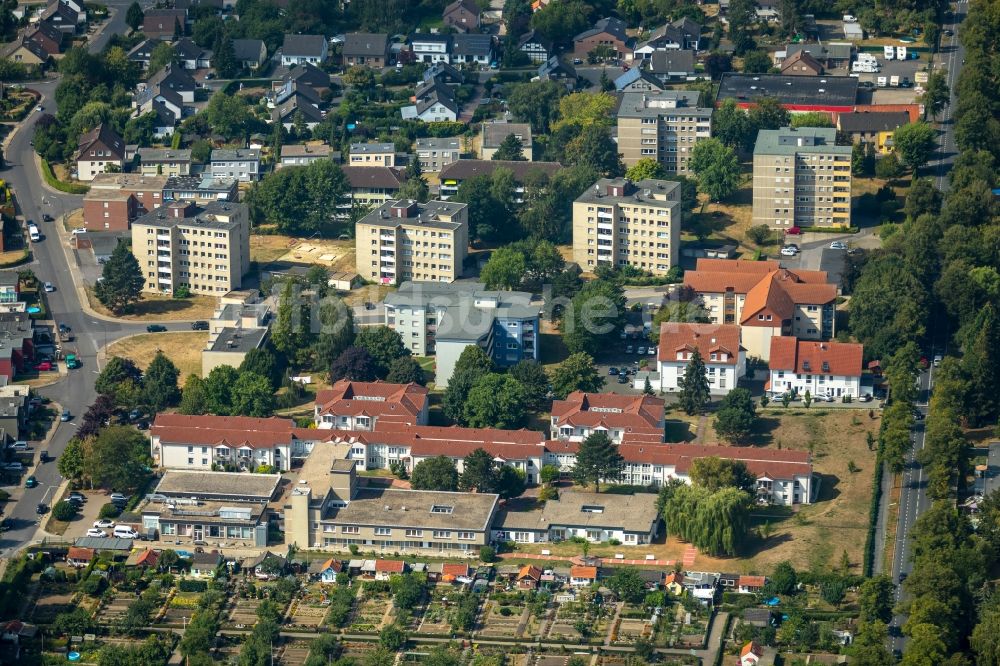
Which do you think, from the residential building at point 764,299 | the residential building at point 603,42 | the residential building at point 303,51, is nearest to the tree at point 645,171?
the residential building at point 764,299

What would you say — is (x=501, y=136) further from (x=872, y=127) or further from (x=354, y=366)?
(x=354, y=366)

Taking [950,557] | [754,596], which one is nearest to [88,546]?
[754,596]

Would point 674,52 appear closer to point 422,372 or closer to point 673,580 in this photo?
point 422,372

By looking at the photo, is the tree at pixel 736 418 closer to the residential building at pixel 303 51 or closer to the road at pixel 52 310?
the road at pixel 52 310

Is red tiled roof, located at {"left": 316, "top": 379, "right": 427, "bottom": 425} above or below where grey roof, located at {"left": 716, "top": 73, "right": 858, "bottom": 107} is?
below

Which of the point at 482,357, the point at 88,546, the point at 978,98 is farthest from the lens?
the point at 978,98

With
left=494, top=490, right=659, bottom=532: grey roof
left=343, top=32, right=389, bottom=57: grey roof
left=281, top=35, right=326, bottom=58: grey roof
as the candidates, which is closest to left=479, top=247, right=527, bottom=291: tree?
left=494, top=490, right=659, bottom=532: grey roof

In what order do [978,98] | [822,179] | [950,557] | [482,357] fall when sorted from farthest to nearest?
[978,98] → [822,179] → [482,357] → [950,557]

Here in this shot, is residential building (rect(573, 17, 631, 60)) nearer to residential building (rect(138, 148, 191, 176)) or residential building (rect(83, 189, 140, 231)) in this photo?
residential building (rect(138, 148, 191, 176))
